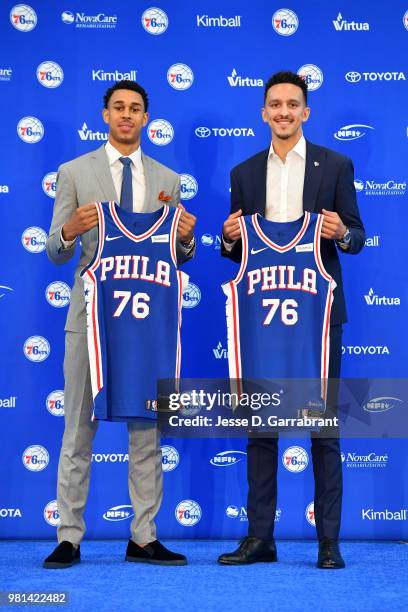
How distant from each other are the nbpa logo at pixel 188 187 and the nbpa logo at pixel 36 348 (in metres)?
1.00

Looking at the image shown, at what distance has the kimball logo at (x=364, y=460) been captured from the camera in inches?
177

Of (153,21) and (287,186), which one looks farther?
(153,21)

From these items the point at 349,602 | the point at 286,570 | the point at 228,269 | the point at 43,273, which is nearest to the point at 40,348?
the point at 43,273

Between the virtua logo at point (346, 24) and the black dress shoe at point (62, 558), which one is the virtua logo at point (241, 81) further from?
the black dress shoe at point (62, 558)

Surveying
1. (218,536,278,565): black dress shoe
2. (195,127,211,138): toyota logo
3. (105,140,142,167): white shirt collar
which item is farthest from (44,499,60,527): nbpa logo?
(195,127,211,138): toyota logo

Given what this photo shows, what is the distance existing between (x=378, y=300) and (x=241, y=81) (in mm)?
1300

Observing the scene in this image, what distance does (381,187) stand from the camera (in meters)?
4.52

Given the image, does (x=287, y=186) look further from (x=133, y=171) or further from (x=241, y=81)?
(x=241, y=81)

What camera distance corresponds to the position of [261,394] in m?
3.66

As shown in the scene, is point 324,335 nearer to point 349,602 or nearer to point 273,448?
point 273,448

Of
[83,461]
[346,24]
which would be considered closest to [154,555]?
[83,461]

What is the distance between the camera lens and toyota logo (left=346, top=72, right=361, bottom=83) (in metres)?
4.54

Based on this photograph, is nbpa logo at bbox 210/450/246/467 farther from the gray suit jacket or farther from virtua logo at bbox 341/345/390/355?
the gray suit jacket

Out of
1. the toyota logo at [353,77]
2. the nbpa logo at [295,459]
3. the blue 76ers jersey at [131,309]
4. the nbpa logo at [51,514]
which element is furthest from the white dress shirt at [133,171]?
the nbpa logo at [51,514]
